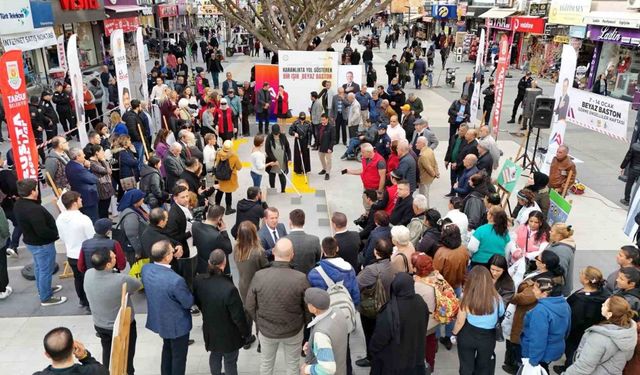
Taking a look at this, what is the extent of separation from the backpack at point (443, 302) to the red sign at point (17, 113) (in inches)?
241

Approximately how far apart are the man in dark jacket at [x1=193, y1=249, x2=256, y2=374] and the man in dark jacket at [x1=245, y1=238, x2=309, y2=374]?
0.15 m

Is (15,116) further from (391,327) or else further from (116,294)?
(391,327)

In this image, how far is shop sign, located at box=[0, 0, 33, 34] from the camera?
55.7ft

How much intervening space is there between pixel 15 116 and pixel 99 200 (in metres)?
1.80

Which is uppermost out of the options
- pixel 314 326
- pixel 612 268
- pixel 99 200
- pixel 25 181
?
pixel 25 181

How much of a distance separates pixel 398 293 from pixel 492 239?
7.36ft

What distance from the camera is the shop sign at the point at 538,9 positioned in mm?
26484

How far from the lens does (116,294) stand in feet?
15.1

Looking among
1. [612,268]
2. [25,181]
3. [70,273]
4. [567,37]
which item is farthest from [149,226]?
[567,37]

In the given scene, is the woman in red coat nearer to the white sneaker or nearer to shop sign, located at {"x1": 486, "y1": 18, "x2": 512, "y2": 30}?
the white sneaker

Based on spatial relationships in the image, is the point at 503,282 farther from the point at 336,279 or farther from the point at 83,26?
the point at 83,26

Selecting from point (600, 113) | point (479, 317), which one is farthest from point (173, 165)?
point (600, 113)

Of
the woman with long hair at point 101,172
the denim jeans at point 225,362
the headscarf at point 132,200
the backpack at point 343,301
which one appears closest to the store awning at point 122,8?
the woman with long hair at point 101,172

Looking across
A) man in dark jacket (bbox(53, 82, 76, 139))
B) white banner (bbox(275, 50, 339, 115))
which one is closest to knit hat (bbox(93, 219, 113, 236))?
man in dark jacket (bbox(53, 82, 76, 139))
